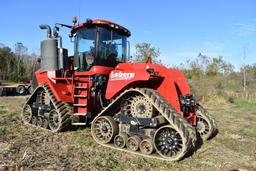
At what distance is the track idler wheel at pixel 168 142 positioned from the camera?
6713 mm

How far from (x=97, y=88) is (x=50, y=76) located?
2036mm

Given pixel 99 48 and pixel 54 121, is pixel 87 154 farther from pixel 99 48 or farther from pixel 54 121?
pixel 99 48

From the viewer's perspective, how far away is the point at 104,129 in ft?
26.3

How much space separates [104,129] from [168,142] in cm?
190

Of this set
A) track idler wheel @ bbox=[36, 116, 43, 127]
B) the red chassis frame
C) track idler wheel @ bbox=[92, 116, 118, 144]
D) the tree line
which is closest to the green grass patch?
track idler wheel @ bbox=[36, 116, 43, 127]

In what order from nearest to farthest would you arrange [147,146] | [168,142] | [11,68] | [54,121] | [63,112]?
1. [168,142]
2. [147,146]
3. [63,112]
4. [54,121]
5. [11,68]

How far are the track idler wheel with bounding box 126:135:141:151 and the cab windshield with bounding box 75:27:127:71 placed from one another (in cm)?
241

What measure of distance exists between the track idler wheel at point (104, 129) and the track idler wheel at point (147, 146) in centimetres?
94

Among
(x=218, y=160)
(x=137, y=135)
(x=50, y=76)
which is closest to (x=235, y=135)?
(x=218, y=160)

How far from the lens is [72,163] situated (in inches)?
240

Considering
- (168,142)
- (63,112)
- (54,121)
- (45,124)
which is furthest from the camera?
(45,124)

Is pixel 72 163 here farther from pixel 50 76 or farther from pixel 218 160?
pixel 50 76

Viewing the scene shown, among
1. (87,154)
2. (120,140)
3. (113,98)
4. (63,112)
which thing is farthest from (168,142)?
(63,112)

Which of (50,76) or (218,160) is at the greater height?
(50,76)
